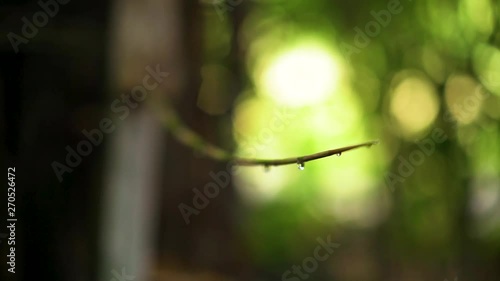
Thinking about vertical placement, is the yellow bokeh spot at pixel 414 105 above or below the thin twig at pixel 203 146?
above

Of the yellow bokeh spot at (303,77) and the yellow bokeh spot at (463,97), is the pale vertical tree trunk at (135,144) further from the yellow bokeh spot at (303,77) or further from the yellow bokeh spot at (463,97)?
the yellow bokeh spot at (463,97)

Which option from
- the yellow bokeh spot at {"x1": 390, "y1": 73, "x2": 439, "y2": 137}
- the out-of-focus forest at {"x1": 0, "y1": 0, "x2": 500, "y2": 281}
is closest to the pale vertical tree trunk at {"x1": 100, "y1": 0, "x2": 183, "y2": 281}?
the out-of-focus forest at {"x1": 0, "y1": 0, "x2": 500, "y2": 281}

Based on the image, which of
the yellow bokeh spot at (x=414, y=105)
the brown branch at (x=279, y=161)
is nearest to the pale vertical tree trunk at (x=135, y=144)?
the brown branch at (x=279, y=161)

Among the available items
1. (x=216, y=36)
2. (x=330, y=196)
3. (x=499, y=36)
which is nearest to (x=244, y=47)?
(x=216, y=36)

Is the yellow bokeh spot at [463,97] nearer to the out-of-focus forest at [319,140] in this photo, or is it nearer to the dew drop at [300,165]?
the out-of-focus forest at [319,140]

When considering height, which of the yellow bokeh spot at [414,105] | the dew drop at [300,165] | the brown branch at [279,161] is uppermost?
the yellow bokeh spot at [414,105]

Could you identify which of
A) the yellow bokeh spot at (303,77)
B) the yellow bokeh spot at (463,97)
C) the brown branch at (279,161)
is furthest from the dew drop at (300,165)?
the yellow bokeh spot at (463,97)

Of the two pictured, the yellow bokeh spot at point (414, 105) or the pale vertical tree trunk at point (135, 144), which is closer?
the pale vertical tree trunk at point (135, 144)
